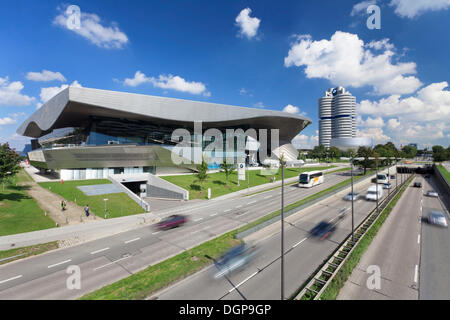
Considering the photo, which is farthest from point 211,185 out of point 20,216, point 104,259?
point 104,259

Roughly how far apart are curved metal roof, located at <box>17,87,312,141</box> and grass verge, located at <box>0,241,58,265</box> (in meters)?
29.9

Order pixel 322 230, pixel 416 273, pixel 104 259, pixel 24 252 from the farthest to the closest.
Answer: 1. pixel 322 230
2. pixel 24 252
3. pixel 104 259
4. pixel 416 273

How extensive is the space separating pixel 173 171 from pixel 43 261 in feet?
121

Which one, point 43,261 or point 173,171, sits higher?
point 173,171

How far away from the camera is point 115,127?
4847 cm

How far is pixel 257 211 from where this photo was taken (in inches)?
964

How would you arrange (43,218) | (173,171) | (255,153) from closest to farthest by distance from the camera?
1. (43,218)
2. (173,171)
3. (255,153)

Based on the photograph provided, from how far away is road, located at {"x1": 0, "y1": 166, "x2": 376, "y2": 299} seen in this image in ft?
34.6

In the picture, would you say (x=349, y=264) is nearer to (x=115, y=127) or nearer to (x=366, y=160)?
(x=115, y=127)

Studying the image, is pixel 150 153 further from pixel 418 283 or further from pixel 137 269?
pixel 418 283

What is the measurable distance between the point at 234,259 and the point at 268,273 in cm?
251

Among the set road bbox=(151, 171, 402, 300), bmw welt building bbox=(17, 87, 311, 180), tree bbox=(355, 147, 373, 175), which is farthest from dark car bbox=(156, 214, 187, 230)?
tree bbox=(355, 147, 373, 175)
